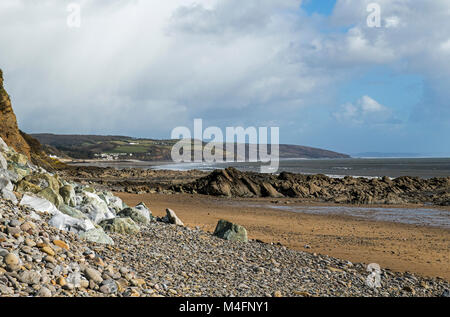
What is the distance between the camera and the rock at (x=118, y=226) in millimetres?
8859

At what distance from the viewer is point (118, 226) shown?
8969 mm

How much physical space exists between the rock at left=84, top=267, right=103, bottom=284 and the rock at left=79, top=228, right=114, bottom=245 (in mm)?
1774

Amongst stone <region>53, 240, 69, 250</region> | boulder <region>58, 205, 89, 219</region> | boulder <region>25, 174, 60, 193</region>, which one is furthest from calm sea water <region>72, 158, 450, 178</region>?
stone <region>53, 240, 69, 250</region>

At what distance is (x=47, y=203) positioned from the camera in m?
8.20

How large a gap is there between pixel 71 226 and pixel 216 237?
4.24 meters

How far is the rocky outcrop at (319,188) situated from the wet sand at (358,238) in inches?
343

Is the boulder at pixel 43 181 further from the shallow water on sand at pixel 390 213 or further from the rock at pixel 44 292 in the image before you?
the shallow water on sand at pixel 390 213

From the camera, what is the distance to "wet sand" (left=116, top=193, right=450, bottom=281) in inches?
401

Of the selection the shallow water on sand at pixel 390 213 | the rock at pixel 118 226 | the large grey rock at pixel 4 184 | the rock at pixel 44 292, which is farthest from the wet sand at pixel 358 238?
the rock at pixel 44 292

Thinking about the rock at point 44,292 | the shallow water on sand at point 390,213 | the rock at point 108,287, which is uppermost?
the rock at point 44,292

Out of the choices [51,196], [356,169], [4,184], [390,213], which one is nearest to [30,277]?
[4,184]

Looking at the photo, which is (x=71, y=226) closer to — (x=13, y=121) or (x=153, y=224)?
(x=153, y=224)

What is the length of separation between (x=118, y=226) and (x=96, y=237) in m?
1.58
